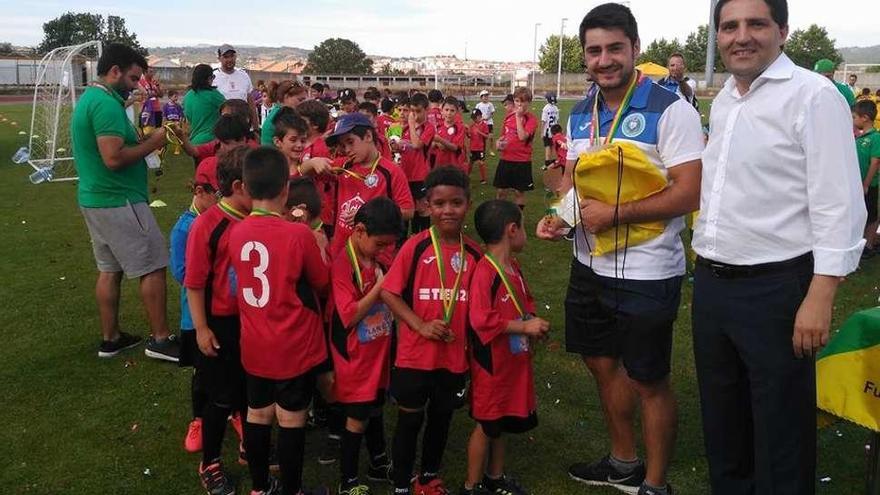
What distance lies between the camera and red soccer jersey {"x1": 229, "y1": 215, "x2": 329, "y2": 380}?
3172 mm

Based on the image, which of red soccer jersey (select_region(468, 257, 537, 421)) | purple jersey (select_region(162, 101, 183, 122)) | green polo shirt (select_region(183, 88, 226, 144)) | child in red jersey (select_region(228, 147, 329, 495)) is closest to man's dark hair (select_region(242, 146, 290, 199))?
child in red jersey (select_region(228, 147, 329, 495))

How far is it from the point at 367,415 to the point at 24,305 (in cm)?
479

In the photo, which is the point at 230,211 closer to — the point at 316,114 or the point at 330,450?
the point at 330,450

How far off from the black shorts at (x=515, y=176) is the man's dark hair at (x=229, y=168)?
7.91 metres

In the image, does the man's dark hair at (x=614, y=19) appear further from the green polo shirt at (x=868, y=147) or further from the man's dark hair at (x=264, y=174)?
the green polo shirt at (x=868, y=147)

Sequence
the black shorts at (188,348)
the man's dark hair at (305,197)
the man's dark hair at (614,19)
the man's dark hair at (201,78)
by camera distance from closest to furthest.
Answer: the man's dark hair at (614,19)
the man's dark hair at (305,197)
the black shorts at (188,348)
the man's dark hair at (201,78)

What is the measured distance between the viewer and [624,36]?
10.1 ft

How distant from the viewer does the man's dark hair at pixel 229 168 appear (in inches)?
137

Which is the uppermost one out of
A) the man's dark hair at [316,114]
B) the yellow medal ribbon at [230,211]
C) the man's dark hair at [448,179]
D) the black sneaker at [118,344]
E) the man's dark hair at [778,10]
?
the man's dark hair at [778,10]

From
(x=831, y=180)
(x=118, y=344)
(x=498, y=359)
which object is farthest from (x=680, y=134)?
(x=118, y=344)

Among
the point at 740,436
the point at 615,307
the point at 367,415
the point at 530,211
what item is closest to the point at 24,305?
the point at 367,415

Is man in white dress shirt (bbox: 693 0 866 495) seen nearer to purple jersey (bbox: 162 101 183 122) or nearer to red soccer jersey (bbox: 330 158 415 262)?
red soccer jersey (bbox: 330 158 415 262)

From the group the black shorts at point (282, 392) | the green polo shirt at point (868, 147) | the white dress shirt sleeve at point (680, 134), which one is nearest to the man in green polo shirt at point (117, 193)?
the black shorts at point (282, 392)

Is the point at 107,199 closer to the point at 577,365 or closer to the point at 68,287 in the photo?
the point at 68,287
